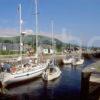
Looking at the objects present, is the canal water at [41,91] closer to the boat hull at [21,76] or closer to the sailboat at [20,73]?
the boat hull at [21,76]

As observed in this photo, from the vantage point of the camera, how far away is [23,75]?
115ft

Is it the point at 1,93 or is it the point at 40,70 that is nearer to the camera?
the point at 1,93

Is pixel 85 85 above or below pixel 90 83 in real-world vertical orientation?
below

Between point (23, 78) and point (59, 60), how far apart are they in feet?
127

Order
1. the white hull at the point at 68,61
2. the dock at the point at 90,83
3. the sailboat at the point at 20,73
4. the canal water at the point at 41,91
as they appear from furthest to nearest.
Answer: the white hull at the point at 68,61 < the sailboat at the point at 20,73 < the canal water at the point at 41,91 < the dock at the point at 90,83

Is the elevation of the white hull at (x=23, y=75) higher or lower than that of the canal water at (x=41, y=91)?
higher

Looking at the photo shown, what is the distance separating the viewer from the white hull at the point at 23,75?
31.4m

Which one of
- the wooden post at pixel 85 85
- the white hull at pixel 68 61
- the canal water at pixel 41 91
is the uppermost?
the wooden post at pixel 85 85

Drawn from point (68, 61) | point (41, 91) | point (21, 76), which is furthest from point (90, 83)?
point (68, 61)

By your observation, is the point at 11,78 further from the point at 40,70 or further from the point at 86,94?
the point at 86,94

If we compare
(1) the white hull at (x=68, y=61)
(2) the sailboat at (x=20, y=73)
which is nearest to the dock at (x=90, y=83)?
(2) the sailboat at (x=20, y=73)

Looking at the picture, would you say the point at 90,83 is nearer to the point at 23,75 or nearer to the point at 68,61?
the point at 23,75

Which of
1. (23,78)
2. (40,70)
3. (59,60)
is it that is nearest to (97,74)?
(23,78)

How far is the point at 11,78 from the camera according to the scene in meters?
32.2
